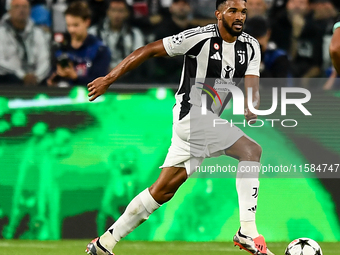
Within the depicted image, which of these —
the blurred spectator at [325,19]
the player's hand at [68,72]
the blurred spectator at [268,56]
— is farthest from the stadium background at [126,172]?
the blurred spectator at [325,19]

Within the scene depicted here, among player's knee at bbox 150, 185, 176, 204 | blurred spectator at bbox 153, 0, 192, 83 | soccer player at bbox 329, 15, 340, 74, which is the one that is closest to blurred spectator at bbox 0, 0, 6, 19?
blurred spectator at bbox 153, 0, 192, 83

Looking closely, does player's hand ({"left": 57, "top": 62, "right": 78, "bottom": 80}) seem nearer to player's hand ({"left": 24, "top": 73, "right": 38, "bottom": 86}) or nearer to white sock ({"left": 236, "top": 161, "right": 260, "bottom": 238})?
player's hand ({"left": 24, "top": 73, "right": 38, "bottom": 86})

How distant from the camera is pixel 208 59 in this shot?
433 cm

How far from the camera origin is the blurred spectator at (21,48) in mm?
6480

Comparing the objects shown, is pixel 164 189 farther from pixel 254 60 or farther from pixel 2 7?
pixel 2 7

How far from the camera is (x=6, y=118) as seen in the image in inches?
213

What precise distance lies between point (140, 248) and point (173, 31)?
2.80m

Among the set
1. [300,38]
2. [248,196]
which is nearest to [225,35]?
[248,196]

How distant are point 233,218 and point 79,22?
2480mm

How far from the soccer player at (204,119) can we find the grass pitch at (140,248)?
644 mm

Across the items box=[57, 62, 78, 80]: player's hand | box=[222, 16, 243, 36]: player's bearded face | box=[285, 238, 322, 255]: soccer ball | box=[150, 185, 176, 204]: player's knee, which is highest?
box=[222, 16, 243, 36]: player's bearded face

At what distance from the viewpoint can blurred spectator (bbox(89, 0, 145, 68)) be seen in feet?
22.8

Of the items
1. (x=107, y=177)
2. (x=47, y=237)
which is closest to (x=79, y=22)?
(x=107, y=177)

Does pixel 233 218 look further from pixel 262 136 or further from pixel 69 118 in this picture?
pixel 69 118
